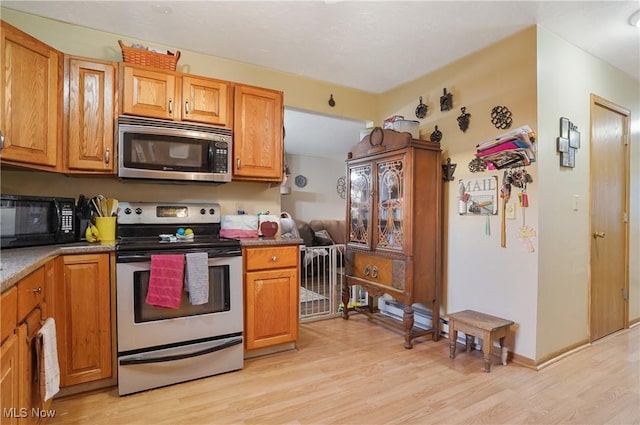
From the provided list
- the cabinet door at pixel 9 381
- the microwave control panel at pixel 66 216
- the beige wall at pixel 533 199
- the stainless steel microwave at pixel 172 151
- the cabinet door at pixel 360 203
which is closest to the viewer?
the cabinet door at pixel 9 381

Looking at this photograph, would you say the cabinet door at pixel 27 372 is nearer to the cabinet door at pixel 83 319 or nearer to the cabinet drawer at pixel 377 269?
the cabinet door at pixel 83 319

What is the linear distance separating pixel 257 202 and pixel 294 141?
3.18m

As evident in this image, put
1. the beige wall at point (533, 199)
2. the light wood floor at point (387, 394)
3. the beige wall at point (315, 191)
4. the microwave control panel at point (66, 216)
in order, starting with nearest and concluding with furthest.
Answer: the light wood floor at point (387, 394), the microwave control panel at point (66, 216), the beige wall at point (533, 199), the beige wall at point (315, 191)

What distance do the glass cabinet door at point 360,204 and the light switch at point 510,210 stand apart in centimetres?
116

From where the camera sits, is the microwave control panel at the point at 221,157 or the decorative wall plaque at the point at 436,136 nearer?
the microwave control panel at the point at 221,157

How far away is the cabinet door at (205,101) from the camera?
2.47 metres

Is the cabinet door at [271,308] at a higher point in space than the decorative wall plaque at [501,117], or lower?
lower

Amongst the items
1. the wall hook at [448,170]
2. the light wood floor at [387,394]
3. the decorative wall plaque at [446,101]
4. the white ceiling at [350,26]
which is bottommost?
the light wood floor at [387,394]

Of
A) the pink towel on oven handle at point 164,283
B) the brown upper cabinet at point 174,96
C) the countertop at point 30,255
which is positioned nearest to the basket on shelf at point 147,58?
the brown upper cabinet at point 174,96

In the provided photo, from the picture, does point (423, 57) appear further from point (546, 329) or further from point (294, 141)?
point (294, 141)

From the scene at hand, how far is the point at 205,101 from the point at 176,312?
1.53 metres

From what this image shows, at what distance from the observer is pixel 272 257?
2.51m

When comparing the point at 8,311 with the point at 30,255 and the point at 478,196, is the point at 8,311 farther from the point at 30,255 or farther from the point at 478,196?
the point at 478,196

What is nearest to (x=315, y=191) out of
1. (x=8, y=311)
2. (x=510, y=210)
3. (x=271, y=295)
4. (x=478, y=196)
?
(x=478, y=196)
